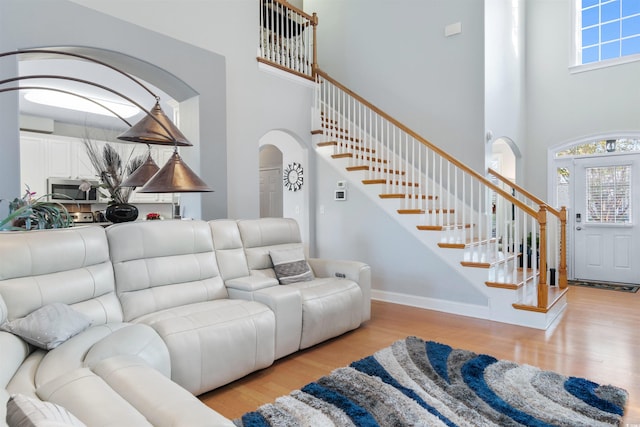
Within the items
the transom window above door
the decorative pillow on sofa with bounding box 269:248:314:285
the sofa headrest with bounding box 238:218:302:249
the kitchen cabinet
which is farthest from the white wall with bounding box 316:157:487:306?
the transom window above door

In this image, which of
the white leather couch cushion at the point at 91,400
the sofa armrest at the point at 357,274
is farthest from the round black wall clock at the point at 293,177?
the white leather couch cushion at the point at 91,400

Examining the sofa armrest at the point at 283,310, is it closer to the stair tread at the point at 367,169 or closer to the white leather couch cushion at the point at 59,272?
the white leather couch cushion at the point at 59,272

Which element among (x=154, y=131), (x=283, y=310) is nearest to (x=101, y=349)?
(x=283, y=310)

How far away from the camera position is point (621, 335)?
3.51m

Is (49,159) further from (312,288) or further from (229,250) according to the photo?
(312,288)

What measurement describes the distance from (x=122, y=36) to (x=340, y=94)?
319 centimetres

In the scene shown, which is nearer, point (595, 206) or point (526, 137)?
point (595, 206)

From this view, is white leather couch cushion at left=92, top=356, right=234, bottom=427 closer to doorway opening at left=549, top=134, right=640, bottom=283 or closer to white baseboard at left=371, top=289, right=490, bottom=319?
white baseboard at left=371, top=289, right=490, bottom=319

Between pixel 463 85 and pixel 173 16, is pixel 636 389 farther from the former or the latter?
pixel 173 16

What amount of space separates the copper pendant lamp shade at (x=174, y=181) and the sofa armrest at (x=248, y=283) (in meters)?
0.96

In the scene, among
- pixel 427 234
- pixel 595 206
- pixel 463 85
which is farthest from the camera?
pixel 595 206

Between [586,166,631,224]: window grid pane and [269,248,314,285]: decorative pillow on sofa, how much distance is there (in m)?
5.03

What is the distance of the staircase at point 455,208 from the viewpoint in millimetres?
3936

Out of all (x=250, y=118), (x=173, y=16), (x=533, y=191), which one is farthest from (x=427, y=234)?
(x=173, y=16)
